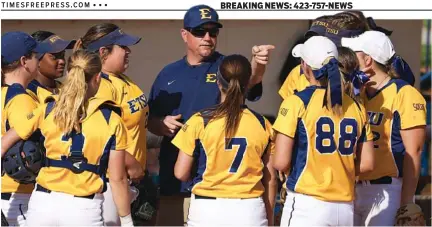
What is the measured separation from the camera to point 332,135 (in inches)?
189

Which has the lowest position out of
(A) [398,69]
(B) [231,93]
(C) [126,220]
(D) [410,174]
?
(C) [126,220]

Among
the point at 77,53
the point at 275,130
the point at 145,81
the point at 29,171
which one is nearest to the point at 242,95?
the point at 275,130

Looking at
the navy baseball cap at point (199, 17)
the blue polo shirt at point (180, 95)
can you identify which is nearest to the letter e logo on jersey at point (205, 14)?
the navy baseball cap at point (199, 17)

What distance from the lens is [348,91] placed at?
499cm

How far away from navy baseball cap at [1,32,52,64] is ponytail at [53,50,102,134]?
2.71 feet

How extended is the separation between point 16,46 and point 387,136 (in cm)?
254

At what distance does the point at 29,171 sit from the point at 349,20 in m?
2.60

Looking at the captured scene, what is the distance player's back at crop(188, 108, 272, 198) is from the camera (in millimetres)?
4879

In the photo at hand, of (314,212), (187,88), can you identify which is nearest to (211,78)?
(187,88)

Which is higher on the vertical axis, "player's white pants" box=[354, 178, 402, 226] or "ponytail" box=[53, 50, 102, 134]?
"ponytail" box=[53, 50, 102, 134]

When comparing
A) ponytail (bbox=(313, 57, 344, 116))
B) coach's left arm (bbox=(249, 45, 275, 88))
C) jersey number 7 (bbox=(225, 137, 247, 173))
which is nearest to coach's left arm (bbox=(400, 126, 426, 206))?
ponytail (bbox=(313, 57, 344, 116))

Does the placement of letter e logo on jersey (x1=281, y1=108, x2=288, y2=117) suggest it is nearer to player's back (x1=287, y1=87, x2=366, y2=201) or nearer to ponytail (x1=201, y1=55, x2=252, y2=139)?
player's back (x1=287, y1=87, x2=366, y2=201)

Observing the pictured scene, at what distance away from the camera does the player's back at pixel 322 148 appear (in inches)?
189

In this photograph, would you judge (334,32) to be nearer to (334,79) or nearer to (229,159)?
(334,79)
